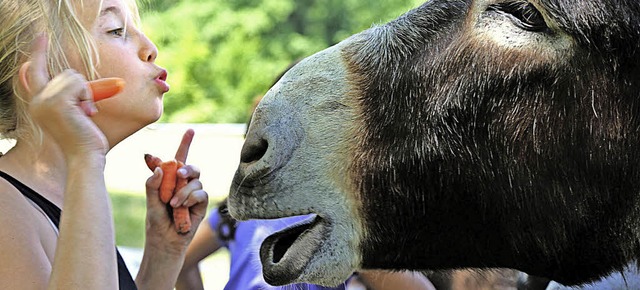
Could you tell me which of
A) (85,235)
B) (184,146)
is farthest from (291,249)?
(184,146)

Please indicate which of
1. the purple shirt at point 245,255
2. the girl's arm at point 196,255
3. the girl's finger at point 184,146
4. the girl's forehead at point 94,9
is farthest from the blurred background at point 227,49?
the girl's forehead at point 94,9

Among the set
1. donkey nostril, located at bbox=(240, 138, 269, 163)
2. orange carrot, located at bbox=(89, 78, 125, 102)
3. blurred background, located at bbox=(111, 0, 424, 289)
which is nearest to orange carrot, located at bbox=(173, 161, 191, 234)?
orange carrot, located at bbox=(89, 78, 125, 102)

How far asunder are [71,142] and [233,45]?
14.8 meters

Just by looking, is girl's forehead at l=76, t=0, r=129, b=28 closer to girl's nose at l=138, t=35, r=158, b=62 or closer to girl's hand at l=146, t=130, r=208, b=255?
girl's nose at l=138, t=35, r=158, b=62

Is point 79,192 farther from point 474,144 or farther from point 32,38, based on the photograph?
point 474,144

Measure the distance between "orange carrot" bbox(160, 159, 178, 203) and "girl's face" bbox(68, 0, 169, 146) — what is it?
0.49ft

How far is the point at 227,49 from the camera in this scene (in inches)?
648

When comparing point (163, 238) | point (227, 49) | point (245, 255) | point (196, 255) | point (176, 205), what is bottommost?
point (227, 49)

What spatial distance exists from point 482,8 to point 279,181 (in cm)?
53

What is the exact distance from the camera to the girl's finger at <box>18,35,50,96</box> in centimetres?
199

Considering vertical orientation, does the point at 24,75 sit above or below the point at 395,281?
above

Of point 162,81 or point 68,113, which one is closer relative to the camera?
point 68,113

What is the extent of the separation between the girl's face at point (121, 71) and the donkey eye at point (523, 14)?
0.88 meters

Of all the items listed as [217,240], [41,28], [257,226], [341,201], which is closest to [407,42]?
[341,201]
